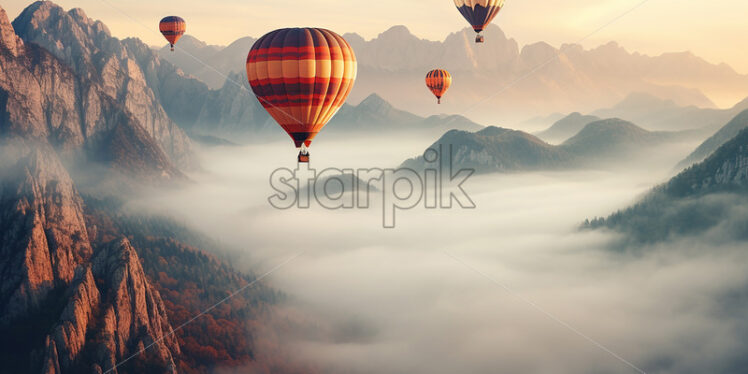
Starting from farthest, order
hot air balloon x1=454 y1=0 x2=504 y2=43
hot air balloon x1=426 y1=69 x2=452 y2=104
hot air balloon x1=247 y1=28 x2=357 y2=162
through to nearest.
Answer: hot air balloon x1=426 y1=69 x2=452 y2=104 → hot air balloon x1=454 y1=0 x2=504 y2=43 → hot air balloon x1=247 y1=28 x2=357 y2=162

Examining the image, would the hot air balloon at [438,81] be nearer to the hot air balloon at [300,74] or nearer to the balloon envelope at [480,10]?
the balloon envelope at [480,10]

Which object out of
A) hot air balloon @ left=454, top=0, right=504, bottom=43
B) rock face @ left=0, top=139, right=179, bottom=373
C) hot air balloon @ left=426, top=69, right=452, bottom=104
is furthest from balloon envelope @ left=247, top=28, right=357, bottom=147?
rock face @ left=0, top=139, right=179, bottom=373

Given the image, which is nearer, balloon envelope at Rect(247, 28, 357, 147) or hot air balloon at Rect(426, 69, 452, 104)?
balloon envelope at Rect(247, 28, 357, 147)

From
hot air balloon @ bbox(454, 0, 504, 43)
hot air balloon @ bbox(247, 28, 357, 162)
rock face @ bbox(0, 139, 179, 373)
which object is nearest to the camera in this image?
hot air balloon @ bbox(247, 28, 357, 162)

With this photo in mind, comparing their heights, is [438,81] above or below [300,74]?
above

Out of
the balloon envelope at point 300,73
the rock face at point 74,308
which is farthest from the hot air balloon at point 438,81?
the rock face at point 74,308

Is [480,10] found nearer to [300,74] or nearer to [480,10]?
[480,10]

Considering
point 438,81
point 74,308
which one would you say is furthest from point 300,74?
point 74,308

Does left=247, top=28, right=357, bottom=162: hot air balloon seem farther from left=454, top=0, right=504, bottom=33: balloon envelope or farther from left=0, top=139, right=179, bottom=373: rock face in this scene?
left=0, top=139, right=179, bottom=373: rock face

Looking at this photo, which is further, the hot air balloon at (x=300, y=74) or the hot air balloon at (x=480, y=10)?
the hot air balloon at (x=480, y=10)
